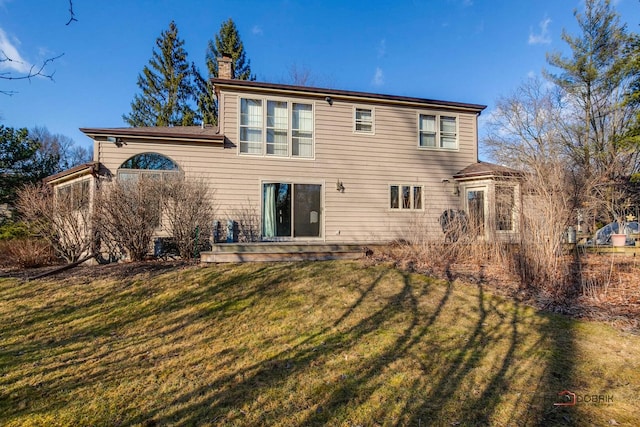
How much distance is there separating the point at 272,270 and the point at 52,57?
510cm

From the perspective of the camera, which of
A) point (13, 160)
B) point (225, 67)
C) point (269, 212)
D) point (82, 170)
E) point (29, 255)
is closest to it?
point (29, 255)

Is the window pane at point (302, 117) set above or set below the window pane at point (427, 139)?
above

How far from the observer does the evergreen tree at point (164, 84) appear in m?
24.1

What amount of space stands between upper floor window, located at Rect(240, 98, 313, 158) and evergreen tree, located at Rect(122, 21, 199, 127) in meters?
15.3

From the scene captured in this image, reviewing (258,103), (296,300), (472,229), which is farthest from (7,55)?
(258,103)

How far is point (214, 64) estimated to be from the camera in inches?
958

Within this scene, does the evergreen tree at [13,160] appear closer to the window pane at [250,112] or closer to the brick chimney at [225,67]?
the brick chimney at [225,67]

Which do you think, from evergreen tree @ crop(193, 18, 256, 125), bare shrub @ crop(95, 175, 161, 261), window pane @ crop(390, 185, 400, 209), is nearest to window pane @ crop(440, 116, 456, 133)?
window pane @ crop(390, 185, 400, 209)

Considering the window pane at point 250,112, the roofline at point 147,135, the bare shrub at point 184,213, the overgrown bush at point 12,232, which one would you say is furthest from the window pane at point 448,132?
the overgrown bush at point 12,232

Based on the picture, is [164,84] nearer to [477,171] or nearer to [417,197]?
[417,197]

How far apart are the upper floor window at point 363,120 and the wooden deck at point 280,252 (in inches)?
196

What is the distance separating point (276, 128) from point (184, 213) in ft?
15.3

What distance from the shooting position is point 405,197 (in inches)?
472

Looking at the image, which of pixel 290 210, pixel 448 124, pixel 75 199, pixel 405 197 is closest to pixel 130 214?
pixel 75 199
